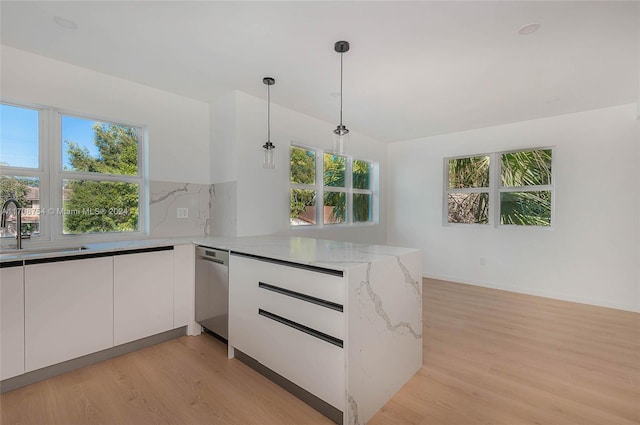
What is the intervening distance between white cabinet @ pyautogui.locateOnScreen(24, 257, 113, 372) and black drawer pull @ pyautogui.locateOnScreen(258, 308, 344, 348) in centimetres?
125

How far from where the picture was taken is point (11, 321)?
1852 mm

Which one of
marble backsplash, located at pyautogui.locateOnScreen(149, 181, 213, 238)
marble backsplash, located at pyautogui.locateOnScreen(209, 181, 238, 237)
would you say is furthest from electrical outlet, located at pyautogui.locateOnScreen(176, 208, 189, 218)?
marble backsplash, located at pyautogui.locateOnScreen(209, 181, 238, 237)

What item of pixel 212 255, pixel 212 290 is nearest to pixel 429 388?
pixel 212 290

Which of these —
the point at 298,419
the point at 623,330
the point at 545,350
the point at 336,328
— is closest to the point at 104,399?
the point at 298,419

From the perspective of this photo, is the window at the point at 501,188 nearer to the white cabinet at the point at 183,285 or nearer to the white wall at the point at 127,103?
the white wall at the point at 127,103

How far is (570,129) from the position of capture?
3.78 m

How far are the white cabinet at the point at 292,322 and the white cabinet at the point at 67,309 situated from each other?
0.95 meters

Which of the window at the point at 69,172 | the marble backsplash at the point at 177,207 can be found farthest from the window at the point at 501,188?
the window at the point at 69,172

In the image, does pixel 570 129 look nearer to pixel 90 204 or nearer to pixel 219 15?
pixel 219 15

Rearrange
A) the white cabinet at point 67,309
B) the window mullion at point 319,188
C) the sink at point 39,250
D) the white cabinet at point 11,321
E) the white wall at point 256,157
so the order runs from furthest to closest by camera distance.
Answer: the window mullion at point 319,188 → the white wall at point 256,157 → the sink at point 39,250 → the white cabinet at point 67,309 → the white cabinet at point 11,321

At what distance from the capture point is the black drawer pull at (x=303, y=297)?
5.10ft

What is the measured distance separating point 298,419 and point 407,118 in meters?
3.67

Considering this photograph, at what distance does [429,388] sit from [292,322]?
3.37 feet

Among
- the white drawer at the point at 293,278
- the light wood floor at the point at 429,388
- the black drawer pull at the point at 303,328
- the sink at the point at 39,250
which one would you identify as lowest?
the light wood floor at the point at 429,388
